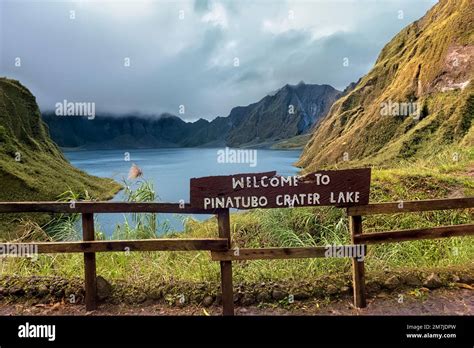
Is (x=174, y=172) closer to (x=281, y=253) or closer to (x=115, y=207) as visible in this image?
(x=115, y=207)

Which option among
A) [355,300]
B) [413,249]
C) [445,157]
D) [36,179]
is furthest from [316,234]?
[36,179]

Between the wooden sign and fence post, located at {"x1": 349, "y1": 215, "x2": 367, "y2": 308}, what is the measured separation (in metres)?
0.40

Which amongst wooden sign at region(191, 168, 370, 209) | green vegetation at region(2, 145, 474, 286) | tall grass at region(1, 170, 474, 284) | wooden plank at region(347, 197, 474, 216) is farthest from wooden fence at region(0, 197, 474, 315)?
tall grass at region(1, 170, 474, 284)

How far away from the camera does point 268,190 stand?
4230 mm

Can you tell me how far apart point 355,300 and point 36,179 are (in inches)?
2557

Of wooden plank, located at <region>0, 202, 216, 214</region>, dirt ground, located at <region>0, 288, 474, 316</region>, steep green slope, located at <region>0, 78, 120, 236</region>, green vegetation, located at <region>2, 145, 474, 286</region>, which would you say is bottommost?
dirt ground, located at <region>0, 288, 474, 316</region>

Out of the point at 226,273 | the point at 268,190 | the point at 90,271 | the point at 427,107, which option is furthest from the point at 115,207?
the point at 427,107

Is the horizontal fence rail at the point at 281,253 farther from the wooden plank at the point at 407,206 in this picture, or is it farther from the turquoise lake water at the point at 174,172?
the turquoise lake water at the point at 174,172

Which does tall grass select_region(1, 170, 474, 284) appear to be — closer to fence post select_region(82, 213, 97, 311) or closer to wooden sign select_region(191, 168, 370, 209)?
fence post select_region(82, 213, 97, 311)

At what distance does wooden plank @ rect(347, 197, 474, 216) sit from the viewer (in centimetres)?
434

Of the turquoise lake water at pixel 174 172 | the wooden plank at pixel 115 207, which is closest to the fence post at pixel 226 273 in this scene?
the wooden plank at pixel 115 207
